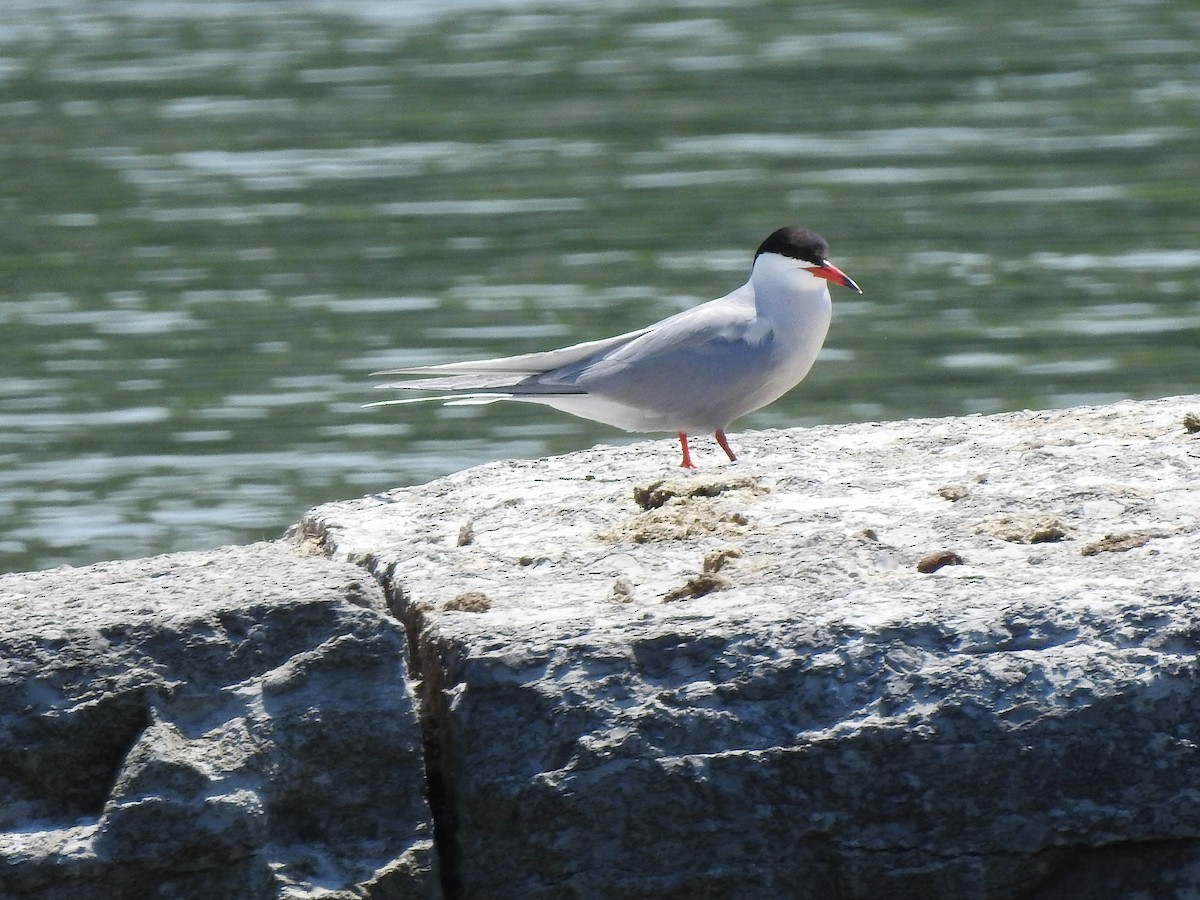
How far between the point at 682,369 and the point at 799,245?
62 centimetres

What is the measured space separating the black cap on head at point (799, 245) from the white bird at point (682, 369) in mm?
93

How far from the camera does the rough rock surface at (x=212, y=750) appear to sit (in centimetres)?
329

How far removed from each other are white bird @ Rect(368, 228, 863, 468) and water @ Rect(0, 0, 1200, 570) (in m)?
2.58

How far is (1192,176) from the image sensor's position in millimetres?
13141

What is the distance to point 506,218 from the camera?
12859mm

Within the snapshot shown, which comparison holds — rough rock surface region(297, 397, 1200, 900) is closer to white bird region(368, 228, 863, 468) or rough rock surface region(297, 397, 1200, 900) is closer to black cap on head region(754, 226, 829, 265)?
white bird region(368, 228, 863, 468)

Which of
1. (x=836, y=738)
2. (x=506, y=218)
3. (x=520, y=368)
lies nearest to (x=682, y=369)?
(x=520, y=368)

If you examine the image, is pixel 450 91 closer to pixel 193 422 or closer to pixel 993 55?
pixel 993 55

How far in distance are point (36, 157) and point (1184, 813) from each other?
13.2 metres

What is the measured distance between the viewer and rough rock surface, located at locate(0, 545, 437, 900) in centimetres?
329

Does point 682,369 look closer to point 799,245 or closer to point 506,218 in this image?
point 799,245

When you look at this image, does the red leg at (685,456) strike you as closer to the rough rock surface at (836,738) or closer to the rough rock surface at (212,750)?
the rough rock surface at (836,738)

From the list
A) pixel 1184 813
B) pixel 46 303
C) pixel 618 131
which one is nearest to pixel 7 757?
pixel 1184 813

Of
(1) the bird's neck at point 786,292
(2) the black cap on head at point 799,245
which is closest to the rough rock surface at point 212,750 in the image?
(1) the bird's neck at point 786,292
